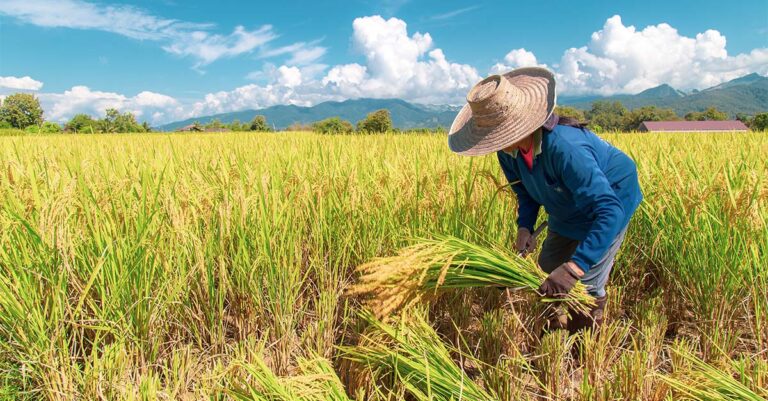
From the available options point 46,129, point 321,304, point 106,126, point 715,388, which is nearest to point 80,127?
point 46,129

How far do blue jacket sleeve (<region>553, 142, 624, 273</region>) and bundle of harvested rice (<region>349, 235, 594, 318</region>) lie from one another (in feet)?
0.51

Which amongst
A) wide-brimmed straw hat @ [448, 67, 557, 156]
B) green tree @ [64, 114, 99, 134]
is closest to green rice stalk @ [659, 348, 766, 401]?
wide-brimmed straw hat @ [448, 67, 557, 156]

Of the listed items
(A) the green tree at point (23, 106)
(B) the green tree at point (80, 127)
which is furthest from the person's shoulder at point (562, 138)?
(A) the green tree at point (23, 106)

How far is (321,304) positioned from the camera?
1.71 meters

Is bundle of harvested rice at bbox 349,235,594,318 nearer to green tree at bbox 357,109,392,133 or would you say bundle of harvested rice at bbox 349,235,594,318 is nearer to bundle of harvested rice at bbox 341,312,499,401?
bundle of harvested rice at bbox 341,312,499,401

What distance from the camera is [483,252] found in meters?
1.40

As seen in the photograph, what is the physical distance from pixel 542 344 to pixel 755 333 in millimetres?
869

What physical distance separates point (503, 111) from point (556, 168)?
0.29 metres

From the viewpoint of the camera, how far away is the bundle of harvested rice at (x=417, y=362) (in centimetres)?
127

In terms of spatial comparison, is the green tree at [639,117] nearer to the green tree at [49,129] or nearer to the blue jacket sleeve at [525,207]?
the green tree at [49,129]

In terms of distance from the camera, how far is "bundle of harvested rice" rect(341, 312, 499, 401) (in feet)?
4.17

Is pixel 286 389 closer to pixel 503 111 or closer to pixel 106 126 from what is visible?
Answer: pixel 503 111

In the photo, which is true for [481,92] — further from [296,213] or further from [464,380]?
[464,380]

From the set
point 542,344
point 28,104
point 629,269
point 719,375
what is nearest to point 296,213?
point 542,344
